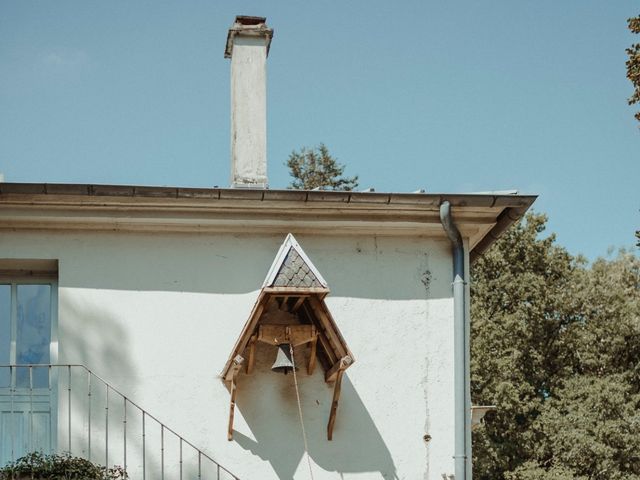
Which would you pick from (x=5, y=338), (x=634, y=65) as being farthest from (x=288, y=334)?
(x=634, y=65)

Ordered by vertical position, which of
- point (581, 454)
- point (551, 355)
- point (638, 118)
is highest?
point (638, 118)

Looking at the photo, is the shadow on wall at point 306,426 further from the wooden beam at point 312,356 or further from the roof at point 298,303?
the roof at point 298,303

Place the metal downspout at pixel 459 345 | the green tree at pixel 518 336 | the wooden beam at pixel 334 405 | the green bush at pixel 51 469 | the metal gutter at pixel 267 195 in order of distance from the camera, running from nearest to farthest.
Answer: the green bush at pixel 51 469 → the metal gutter at pixel 267 195 → the wooden beam at pixel 334 405 → the metal downspout at pixel 459 345 → the green tree at pixel 518 336

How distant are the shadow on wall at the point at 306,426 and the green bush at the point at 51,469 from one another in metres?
1.43

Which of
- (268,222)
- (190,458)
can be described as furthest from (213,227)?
(190,458)

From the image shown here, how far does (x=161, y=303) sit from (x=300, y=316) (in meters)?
1.38

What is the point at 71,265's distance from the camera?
11398mm

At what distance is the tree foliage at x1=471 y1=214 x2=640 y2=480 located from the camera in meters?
33.8

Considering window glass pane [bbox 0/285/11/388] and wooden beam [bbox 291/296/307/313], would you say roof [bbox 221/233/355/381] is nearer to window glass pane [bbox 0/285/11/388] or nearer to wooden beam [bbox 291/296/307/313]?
wooden beam [bbox 291/296/307/313]

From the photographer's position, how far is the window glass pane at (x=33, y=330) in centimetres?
1148

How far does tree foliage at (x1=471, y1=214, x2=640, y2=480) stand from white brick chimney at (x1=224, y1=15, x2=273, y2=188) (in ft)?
76.5

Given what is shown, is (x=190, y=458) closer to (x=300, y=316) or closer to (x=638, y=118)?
(x=300, y=316)

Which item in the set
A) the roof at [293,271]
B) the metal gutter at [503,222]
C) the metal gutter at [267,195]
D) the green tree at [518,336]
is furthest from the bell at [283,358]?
the green tree at [518,336]

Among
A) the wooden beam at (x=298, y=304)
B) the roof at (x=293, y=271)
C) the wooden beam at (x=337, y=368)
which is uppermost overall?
the roof at (x=293, y=271)
